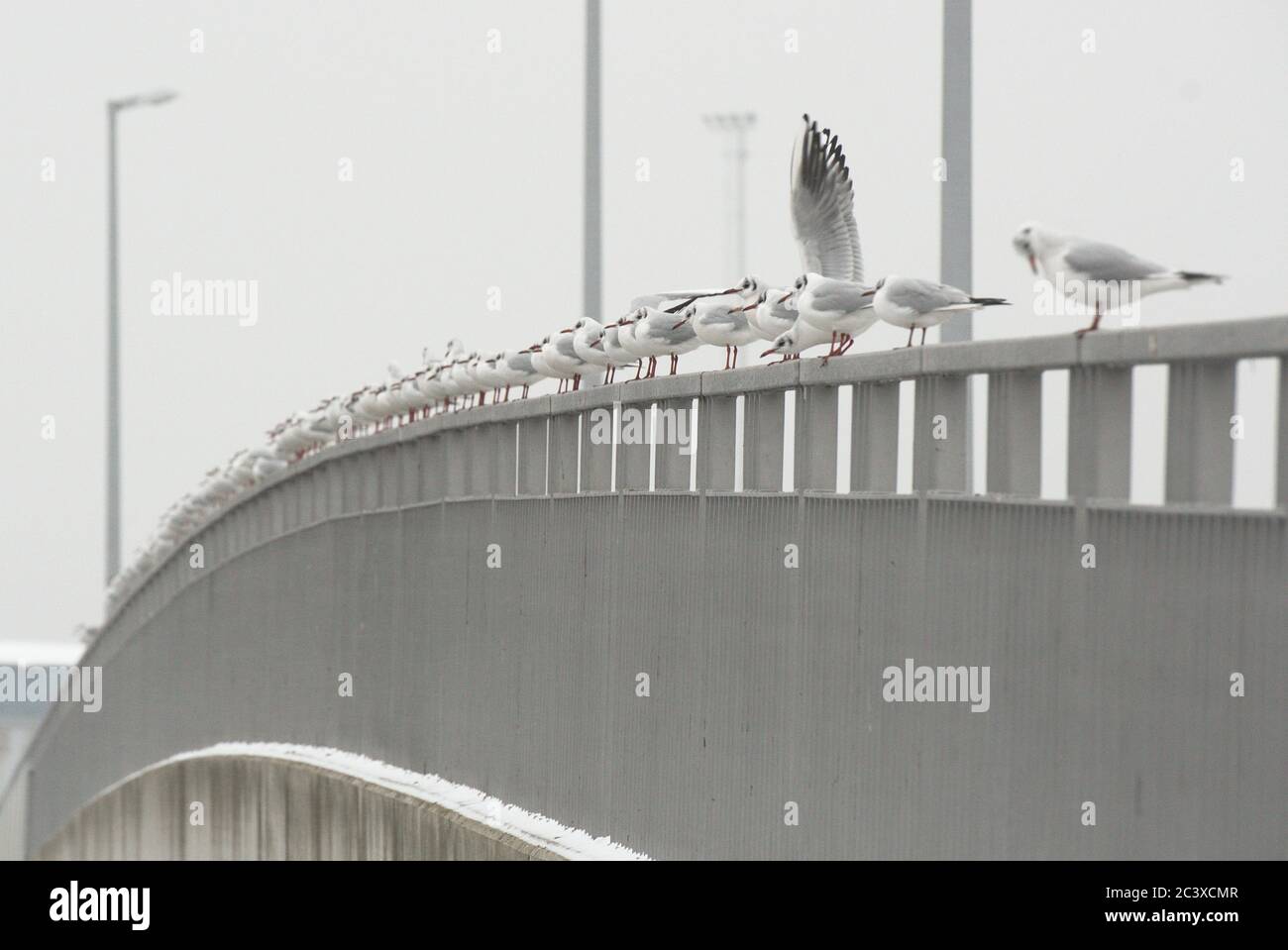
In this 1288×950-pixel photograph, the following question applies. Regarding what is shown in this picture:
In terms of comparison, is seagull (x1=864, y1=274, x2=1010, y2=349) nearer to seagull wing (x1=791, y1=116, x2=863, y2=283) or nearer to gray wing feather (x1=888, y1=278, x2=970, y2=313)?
gray wing feather (x1=888, y1=278, x2=970, y2=313)

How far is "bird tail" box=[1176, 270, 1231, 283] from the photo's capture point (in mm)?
8859

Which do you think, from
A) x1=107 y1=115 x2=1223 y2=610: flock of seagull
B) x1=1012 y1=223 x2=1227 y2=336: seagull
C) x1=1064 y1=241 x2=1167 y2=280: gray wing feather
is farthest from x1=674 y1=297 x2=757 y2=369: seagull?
x1=1064 y1=241 x2=1167 y2=280: gray wing feather

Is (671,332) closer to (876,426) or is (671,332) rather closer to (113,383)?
(876,426)

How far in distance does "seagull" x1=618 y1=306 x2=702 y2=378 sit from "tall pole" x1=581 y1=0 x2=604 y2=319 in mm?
9181

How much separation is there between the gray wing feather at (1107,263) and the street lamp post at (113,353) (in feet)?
139

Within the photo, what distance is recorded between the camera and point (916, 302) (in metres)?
11.9

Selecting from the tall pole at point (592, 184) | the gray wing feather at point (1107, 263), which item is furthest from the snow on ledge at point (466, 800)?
the gray wing feather at point (1107, 263)

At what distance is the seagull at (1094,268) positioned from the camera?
30.9 ft

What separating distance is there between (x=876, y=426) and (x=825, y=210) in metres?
3.13

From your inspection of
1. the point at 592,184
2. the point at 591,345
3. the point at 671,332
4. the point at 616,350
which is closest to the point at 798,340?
the point at 671,332

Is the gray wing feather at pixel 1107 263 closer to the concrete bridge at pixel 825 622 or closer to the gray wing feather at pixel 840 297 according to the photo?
the concrete bridge at pixel 825 622
